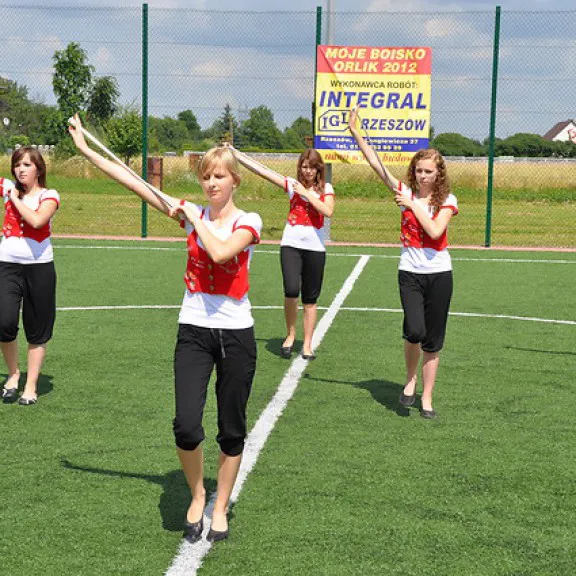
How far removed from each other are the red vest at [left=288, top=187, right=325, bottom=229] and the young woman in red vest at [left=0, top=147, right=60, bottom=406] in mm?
2439

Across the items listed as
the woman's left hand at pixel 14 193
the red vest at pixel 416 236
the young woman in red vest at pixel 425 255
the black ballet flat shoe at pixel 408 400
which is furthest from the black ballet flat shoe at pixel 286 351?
the woman's left hand at pixel 14 193

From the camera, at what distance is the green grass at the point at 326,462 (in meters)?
4.55

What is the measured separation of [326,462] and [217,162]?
2.28 metres

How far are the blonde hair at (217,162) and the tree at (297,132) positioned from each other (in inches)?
570

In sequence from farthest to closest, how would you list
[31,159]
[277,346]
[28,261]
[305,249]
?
1. [277,346]
2. [305,249]
3. [28,261]
4. [31,159]

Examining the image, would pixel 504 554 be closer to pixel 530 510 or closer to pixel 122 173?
pixel 530 510

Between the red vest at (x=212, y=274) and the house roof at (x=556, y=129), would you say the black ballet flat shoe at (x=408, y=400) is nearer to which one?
the red vest at (x=212, y=274)

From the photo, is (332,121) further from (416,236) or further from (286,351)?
(416,236)

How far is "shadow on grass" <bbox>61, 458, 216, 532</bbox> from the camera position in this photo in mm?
4933

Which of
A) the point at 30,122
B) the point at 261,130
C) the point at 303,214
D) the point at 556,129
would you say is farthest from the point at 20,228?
the point at 30,122

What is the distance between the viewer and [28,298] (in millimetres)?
7141

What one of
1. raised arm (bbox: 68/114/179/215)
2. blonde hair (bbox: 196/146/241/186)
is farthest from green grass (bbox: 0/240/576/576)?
blonde hair (bbox: 196/146/241/186)

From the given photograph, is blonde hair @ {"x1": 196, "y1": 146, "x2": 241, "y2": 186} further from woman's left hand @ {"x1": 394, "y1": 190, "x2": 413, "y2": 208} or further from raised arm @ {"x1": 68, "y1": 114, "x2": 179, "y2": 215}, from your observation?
woman's left hand @ {"x1": 394, "y1": 190, "x2": 413, "y2": 208}

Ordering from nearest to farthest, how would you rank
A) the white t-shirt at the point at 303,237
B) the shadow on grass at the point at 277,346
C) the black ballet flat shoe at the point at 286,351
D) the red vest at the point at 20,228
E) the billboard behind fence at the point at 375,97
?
the red vest at the point at 20,228, the white t-shirt at the point at 303,237, the black ballet flat shoe at the point at 286,351, the shadow on grass at the point at 277,346, the billboard behind fence at the point at 375,97
